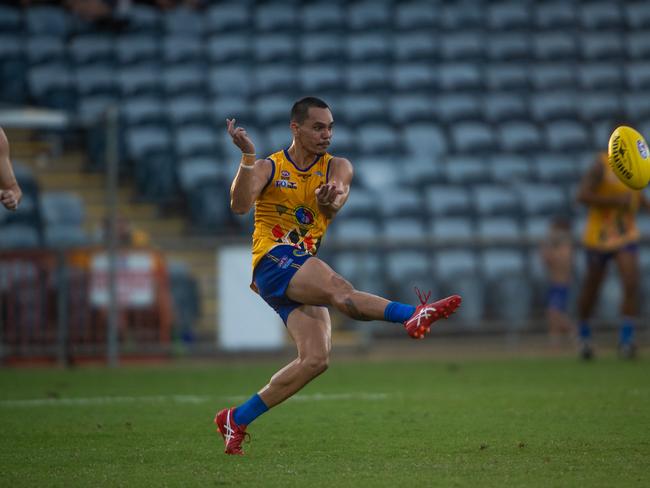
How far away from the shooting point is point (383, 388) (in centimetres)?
1147

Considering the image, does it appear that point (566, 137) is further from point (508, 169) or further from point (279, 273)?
point (279, 273)

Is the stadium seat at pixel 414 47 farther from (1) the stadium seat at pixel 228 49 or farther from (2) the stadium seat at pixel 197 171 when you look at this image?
(2) the stadium seat at pixel 197 171

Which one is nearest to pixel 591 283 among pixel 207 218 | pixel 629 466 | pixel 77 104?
pixel 207 218

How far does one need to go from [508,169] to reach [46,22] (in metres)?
9.92

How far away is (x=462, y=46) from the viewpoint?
80.2ft

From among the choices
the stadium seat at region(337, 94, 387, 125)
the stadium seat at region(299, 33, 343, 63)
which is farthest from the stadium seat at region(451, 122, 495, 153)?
the stadium seat at region(299, 33, 343, 63)

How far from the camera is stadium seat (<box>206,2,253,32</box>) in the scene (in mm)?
24109

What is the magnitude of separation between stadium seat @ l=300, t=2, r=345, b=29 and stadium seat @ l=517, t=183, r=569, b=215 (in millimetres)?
6079

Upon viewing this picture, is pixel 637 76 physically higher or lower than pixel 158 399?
higher

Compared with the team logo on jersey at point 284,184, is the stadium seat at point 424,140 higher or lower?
higher

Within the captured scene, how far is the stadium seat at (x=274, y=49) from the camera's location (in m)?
23.5

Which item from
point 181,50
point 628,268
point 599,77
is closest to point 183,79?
point 181,50

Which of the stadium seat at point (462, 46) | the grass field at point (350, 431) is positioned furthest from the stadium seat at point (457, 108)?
the grass field at point (350, 431)

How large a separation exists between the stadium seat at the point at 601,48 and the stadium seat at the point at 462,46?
8.01 feet
